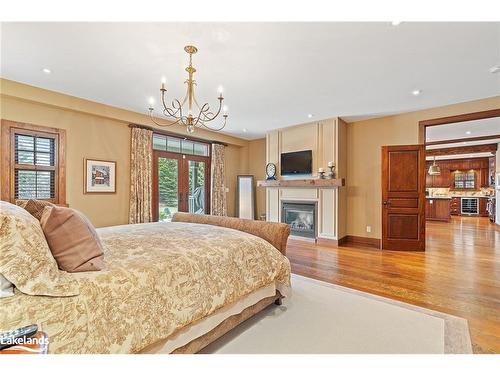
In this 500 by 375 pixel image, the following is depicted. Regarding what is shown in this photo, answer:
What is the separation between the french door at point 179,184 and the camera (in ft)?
18.1

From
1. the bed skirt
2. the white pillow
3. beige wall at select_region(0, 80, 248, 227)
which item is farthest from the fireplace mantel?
the white pillow

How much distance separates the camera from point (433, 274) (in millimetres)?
3271

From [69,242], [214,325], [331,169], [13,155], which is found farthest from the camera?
[331,169]

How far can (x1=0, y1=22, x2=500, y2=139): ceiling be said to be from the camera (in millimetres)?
2316

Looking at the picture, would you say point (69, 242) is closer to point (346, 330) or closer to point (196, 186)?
point (346, 330)

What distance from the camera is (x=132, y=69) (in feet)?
10.1

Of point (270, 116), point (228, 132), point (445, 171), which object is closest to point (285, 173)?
point (270, 116)

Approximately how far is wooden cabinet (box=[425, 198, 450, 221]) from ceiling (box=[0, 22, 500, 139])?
597 cm

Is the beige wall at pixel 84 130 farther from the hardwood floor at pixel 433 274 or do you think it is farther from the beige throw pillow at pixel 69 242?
the hardwood floor at pixel 433 274

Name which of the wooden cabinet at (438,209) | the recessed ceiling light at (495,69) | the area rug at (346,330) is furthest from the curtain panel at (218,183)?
the wooden cabinet at (438,209)

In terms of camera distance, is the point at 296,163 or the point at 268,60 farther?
the point at 296,163

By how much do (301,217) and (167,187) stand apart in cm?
321

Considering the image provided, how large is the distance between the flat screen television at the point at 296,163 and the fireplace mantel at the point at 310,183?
0.29m

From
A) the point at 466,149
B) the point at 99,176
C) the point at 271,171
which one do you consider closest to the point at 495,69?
the point at 271,171
